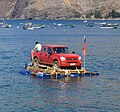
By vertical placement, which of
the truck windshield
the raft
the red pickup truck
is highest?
the truck windshield

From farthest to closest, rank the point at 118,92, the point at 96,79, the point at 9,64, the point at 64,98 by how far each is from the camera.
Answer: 1. the point at 9,64
2. the point at 96,79
3. the point at 118,92
4. the point at 64,98

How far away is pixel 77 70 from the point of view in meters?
42.5

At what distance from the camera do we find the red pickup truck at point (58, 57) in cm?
4203

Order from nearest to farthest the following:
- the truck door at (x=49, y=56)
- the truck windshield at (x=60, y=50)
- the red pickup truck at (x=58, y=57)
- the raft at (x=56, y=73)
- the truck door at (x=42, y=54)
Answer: the raft at (x=56, y=73), the red pickup truck at (x=58, y=57), the truck door at (x=49, y=56), the truck windshield at (x=60, y=50), the truck door at (x=42, y=54)

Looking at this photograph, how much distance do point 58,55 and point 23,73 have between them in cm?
453

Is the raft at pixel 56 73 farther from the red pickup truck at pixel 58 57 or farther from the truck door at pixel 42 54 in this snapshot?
the truck door at pixel 42 54

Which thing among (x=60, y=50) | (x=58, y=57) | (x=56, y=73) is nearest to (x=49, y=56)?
(x=60, y=50)

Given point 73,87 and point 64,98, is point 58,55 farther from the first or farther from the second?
point 64,98

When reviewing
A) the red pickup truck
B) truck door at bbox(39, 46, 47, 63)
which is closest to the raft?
the red pickup truck

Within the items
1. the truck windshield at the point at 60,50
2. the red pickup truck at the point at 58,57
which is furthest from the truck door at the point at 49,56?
the truck windshield at the point at 60,50

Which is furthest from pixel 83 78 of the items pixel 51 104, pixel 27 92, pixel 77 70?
pixel 51 104

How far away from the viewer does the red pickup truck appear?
138 ft

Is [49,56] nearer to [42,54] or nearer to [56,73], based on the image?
[42,54]

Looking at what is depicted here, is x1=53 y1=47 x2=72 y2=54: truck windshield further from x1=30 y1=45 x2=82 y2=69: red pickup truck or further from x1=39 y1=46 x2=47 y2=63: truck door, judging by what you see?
x1=39 y1=46 x2=47 y2=63: truck door
